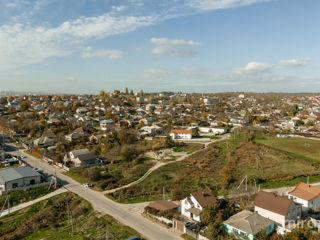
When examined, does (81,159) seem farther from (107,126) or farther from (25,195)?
(107,126)

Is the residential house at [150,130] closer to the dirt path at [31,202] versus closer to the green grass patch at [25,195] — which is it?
the dirt path at [31,202]

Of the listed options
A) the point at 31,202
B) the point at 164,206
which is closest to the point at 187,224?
the point at 164,206

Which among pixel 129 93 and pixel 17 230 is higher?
pixel 129 93

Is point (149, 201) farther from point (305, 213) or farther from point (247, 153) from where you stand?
point (247, 153)

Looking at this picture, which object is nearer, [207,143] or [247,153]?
[247,153]

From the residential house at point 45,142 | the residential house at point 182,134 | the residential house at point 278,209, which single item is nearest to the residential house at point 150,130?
the residential house at point 182,134

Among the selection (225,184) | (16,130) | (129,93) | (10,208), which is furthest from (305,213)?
(129,93)

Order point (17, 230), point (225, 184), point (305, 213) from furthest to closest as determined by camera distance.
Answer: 1. point (225, 184)
2. point (305, 213)
3. point (17, 230)
